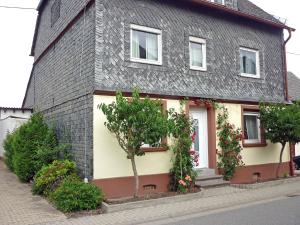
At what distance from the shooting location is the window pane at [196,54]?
13208mm

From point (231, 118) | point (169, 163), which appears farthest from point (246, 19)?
point (169, 163)

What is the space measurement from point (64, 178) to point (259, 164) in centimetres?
776

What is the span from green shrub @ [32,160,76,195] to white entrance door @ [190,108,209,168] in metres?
4.52

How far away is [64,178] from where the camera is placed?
423 inches

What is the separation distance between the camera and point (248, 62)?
15.0m

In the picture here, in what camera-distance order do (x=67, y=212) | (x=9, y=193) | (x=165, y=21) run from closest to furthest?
(x=67, y=212) → (x=9, y=193) → (x=165, y=21)

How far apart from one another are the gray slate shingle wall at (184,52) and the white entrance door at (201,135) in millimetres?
703

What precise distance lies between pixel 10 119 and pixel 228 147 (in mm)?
12453

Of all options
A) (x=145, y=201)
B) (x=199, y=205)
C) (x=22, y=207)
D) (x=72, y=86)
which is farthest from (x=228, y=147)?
(x=22, y=207)

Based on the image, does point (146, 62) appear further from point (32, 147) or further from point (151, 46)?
point (32, 147)

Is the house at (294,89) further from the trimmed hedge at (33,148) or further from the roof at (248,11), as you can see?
the trimmed hedge at (33,148)

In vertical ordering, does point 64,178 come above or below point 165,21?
below

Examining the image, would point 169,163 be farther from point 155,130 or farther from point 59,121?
point 59,121

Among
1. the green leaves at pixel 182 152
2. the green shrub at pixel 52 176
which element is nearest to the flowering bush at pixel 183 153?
the green leaves at pixel 182 152
